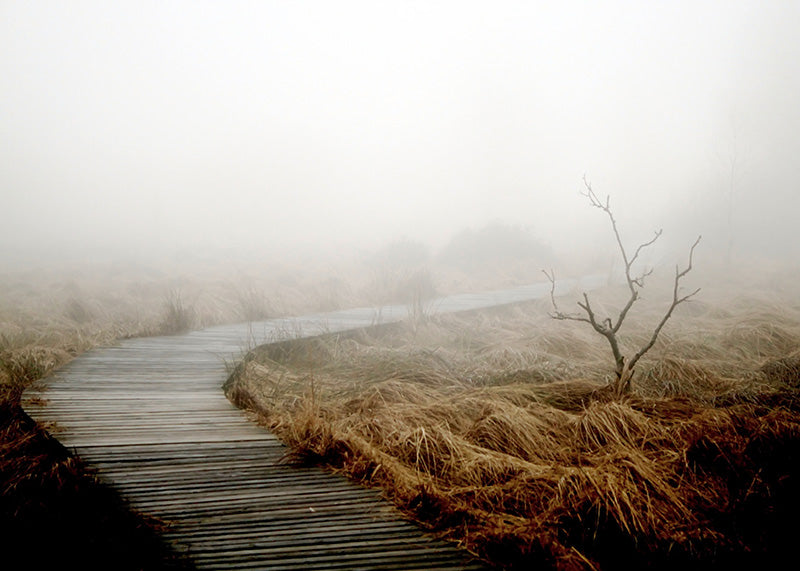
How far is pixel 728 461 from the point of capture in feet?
10.3

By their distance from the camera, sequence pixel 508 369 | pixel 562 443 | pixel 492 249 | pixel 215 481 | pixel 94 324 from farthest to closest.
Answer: pixel 492 249, pixel 94 324, pixel 508 369, pixel 562 443, pixel 215 481

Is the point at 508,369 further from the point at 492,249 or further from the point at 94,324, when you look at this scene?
the point at 492,249

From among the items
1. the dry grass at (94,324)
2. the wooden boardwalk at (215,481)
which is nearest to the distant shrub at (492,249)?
the dry grass at (94,324)

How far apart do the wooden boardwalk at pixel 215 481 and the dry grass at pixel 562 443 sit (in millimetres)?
191

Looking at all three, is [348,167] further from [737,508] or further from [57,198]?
[737,508]

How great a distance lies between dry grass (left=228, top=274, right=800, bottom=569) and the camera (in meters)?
2.25

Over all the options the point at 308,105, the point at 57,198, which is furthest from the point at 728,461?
the point at 308,105

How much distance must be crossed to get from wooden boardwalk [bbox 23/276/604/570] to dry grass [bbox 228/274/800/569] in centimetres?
19

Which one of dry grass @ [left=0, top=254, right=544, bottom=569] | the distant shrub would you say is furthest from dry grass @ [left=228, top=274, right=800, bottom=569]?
the distant shrub

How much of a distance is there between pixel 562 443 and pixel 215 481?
89.9 inches

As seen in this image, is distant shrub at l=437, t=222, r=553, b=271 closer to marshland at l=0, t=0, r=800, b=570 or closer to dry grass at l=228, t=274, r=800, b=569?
marshland at l=0, t=0, r=800, b=570

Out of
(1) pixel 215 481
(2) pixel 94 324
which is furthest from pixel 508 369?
(2) pixel 94 324

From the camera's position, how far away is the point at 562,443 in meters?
3.85

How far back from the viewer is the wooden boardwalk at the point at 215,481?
206 cm
